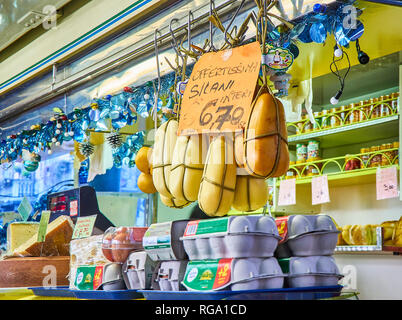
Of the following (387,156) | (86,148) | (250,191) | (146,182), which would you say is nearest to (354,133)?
(387,156)

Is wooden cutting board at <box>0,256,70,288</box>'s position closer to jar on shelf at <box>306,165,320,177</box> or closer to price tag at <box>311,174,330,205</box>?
price tag at <box>311,174,330,205</box>

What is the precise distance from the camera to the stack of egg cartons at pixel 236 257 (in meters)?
1.24

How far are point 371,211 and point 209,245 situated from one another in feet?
9.03

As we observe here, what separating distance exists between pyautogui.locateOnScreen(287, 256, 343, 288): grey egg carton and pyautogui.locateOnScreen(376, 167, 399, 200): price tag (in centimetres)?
197

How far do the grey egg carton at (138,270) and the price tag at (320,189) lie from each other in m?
2.26

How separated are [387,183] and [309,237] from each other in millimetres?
2043

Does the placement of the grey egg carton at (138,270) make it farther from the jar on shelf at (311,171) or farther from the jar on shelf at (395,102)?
the jar on shelf at (311,171)

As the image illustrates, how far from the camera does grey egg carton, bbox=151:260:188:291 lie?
1386 mm

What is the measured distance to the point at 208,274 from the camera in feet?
4.21

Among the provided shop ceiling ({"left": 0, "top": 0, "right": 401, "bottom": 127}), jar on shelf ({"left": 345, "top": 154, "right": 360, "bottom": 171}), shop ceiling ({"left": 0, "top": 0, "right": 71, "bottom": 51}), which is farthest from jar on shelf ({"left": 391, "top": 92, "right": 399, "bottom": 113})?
shop ceiling ({"left": 0, "top": 0, "right": 71, "bottom": 51})

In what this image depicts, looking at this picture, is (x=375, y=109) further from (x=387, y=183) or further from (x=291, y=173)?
(x=291, y=173)

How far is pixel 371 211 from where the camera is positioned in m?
3.81
